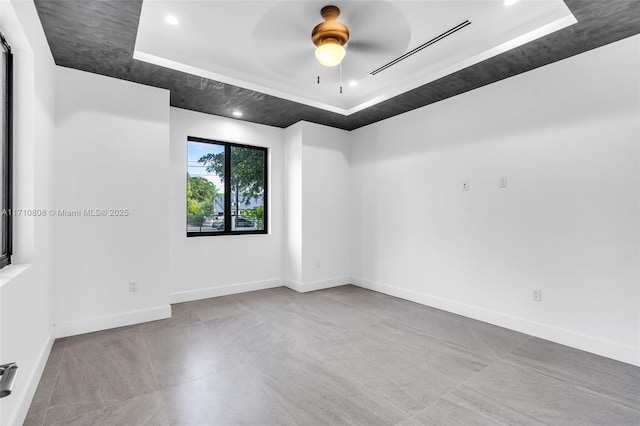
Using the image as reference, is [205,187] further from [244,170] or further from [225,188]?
[244,170]

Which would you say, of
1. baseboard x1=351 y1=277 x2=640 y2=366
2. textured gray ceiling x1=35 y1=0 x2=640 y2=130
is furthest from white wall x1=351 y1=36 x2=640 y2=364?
textured gray ceiling x1=35 y1=0 x2=640 y2=130

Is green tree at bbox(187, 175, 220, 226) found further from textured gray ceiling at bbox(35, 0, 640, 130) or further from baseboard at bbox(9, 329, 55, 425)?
baseboard at bbox(9, 329, 55, 425)

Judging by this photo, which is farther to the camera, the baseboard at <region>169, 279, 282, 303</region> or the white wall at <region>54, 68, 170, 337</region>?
the baseboard at <region>169, 279, 282, 303</region>

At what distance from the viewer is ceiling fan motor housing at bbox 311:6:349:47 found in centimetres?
235

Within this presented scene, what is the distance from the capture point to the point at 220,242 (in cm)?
470

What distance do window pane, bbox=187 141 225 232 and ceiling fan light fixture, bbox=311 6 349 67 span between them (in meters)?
2.75

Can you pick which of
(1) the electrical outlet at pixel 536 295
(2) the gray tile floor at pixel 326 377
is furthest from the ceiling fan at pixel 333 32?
(1) the electrical outlet at pixel 536 295

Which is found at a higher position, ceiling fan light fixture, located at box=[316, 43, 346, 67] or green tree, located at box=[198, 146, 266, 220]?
ceiling fan light fixture, located at box=[316, 43, 346, 67]

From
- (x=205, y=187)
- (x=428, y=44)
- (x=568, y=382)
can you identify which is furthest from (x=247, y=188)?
(x=568, y=382)

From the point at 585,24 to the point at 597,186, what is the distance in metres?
1.35

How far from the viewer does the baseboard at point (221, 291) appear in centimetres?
430

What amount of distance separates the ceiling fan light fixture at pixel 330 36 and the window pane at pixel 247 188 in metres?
2.81

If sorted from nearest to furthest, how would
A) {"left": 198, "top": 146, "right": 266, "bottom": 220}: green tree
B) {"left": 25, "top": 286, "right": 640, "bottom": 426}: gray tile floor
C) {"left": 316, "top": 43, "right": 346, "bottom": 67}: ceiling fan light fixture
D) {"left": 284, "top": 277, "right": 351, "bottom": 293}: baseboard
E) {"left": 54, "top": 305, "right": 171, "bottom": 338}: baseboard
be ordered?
{"left": 25, "top": 286, "right": 640, "bottom": 426}: gray tile floor < {"left": 316, "top": 43, "right": 346, "bottom": 67}: ceiling fan light fixture < {"left": 54, "top": 305, "right": 171, "bottom": 338}: baseboard < {"left": 198, "top": 146, "right": 266, "bottom": 220}: green tree < {"left": 284, "top": 277, "right": 351, "bottom": 293}: baseboard

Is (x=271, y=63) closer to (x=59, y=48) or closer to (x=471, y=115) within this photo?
(x=59, y=48)
